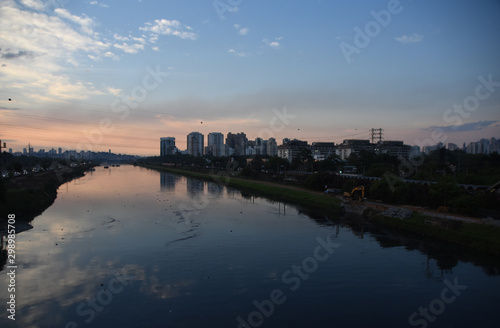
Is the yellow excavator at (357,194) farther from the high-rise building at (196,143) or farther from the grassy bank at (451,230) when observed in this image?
the high-rise building at (196,143)

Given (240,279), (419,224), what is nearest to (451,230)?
(419,224)

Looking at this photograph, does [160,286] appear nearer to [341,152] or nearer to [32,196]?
[32,196]

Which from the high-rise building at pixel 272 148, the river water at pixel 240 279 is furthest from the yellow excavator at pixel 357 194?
the high-rise building at pixel 272 148

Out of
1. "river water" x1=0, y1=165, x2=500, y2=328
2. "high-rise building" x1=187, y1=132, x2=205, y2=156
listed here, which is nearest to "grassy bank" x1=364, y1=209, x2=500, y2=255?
"river water" x1=0, y1=165, x2=500, y2=328

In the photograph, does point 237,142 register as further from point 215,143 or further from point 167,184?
point 167,184

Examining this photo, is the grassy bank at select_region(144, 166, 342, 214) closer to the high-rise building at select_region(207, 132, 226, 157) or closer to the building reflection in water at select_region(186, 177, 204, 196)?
the building reflection in water at select_region(186, 177, 204, 196)

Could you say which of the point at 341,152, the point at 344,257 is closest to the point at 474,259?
the point at 344,257
